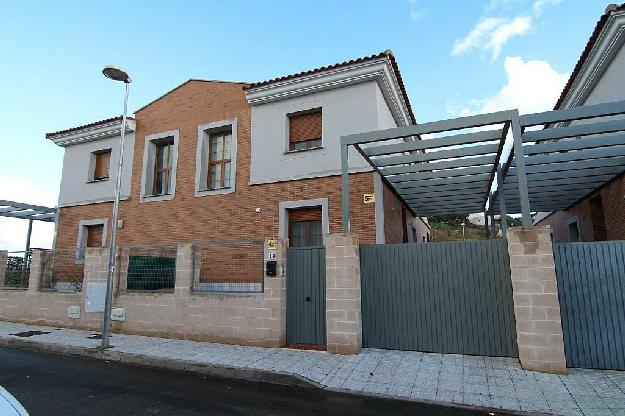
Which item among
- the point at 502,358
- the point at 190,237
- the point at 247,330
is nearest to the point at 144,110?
the point at 190,237

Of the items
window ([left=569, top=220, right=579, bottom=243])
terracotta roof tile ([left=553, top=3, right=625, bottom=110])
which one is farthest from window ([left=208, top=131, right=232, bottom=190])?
window ([left=569, top=220, right=579, bottom=243])

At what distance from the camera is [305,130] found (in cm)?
1059

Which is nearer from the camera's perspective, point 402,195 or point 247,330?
point 247,330

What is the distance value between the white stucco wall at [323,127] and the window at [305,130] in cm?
22

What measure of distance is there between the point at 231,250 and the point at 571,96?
10381 mm

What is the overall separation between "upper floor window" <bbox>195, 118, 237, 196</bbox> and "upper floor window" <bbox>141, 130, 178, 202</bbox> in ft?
3.80

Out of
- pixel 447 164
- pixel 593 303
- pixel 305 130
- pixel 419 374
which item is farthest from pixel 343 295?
pixel 305 130

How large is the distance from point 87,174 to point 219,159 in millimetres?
6289

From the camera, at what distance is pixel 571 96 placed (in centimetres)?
943

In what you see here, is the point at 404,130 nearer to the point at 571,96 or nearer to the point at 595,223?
the point at 571,96

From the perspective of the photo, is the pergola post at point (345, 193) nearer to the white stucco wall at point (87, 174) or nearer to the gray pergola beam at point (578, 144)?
the gray pergola beam at point (578, 144)

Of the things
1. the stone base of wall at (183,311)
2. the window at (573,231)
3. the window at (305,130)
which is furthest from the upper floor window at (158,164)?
the window at (573,231)

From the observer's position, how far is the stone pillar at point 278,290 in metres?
7.07

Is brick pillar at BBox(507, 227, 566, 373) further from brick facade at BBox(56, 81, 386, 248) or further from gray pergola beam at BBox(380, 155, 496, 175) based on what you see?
brick facade at BBox(56, 81, 386, 248)
